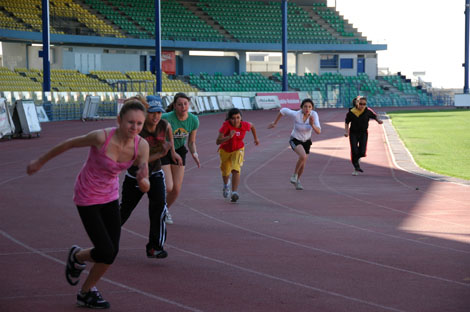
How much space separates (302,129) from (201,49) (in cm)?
6306

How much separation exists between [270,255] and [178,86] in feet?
187

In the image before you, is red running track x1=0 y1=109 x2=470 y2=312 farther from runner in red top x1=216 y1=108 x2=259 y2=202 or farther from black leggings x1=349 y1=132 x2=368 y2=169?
black leggings x1=349 y1=132 x2=368 y2=169

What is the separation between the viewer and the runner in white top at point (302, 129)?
14.9 metres

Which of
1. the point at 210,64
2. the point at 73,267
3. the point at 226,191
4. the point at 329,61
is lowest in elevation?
the point at 226,191

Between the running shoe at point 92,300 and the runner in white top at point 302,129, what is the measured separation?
8.96m

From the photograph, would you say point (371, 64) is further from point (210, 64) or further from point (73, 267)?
→ point (73, 267)

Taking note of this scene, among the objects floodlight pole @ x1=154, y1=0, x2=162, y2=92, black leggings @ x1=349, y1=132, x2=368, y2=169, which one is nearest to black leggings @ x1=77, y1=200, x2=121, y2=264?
black leggings @ x1=349, y1=132, x2=368, y2=169

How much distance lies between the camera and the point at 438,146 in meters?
25.4

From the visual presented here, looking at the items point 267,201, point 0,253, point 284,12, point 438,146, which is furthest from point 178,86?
point 0,253

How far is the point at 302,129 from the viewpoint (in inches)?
595

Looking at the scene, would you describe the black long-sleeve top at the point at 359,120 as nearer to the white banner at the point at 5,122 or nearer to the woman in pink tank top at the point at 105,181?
the woman in pink tank top at the point at 105,181

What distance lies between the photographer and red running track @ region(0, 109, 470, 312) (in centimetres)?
654

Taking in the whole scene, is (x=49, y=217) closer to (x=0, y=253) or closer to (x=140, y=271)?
(x=0, y=253)

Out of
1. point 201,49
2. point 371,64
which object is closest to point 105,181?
point 201,49
